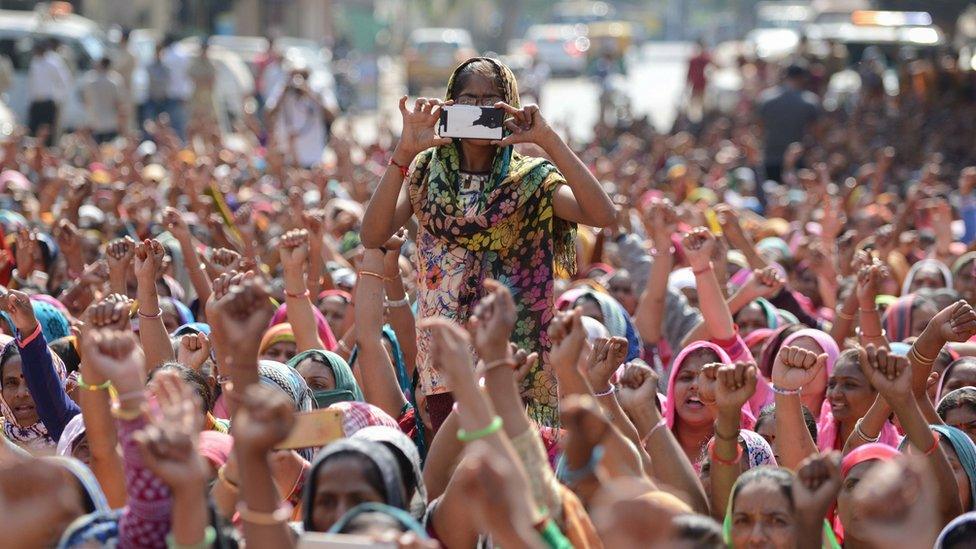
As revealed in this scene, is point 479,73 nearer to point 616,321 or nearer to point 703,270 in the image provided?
point 703,270

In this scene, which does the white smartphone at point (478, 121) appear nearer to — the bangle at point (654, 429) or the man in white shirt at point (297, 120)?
the bangle at point (654, 429)

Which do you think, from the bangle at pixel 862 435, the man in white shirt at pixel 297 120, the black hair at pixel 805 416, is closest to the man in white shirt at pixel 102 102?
the man in white shirt at pixel 297 120

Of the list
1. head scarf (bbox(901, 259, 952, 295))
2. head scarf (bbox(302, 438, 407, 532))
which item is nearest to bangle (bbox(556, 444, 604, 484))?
head scarf (bbox(302, 438, 407, 532))

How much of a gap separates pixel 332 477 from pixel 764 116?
11.1 meters

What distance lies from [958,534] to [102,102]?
12.9 metres

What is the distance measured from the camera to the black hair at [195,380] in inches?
173

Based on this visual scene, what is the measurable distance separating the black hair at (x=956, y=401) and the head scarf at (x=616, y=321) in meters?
1.28

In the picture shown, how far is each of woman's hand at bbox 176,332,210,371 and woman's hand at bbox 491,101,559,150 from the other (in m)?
1.36

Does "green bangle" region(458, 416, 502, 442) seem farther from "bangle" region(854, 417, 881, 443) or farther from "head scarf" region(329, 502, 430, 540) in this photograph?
"bangle" region(854, 417, 881, 443)

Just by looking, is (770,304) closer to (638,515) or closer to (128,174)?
(638,515)

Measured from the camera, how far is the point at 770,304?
6.62m

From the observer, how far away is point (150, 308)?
4859mm

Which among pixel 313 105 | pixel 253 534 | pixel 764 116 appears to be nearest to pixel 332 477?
pixel 253 534

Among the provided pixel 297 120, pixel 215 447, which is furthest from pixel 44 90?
pixel 215 447
